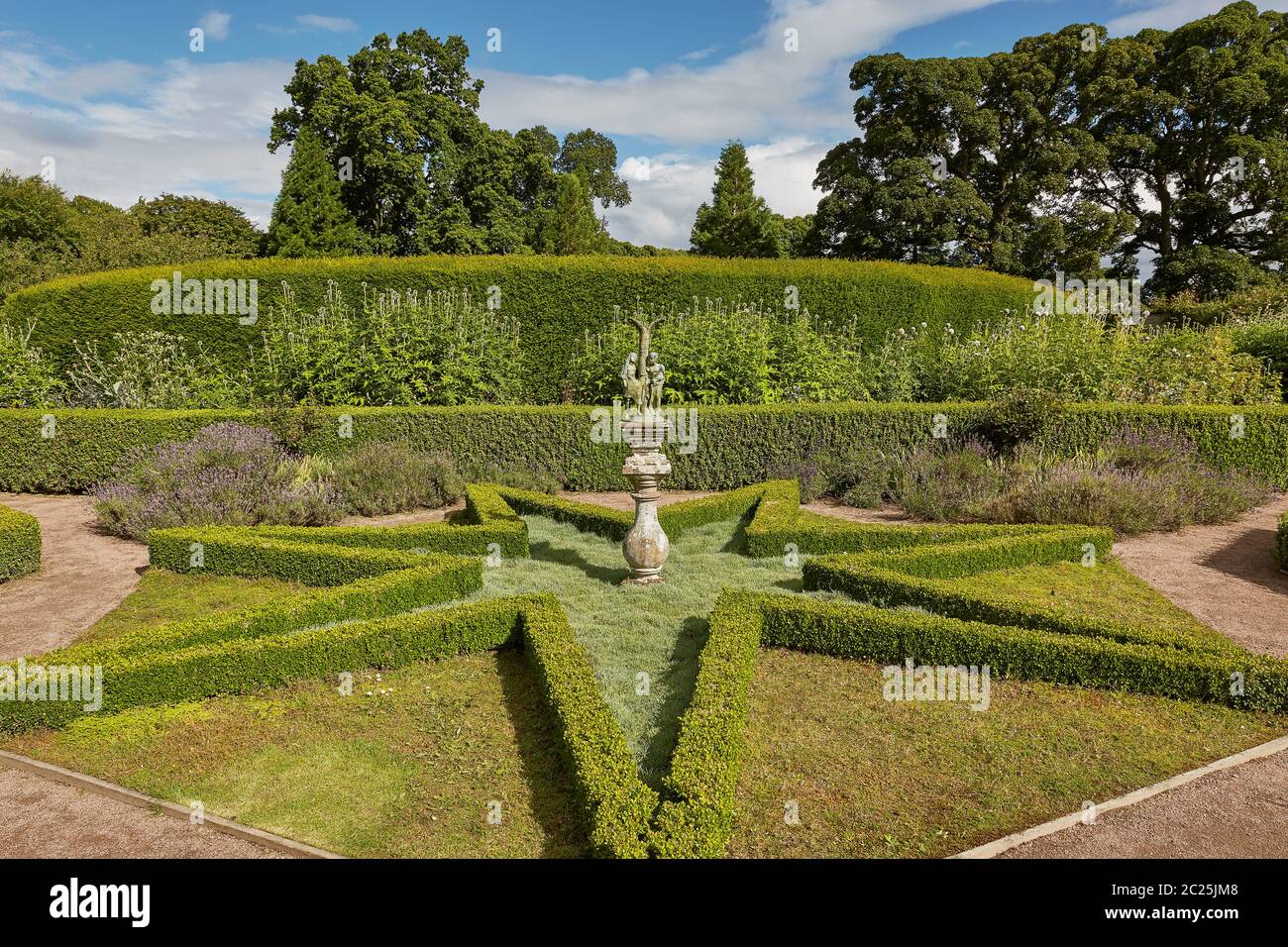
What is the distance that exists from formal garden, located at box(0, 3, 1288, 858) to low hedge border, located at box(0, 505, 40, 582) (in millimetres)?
32

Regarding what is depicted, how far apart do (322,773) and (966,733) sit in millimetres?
3566

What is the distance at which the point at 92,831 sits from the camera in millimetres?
3621

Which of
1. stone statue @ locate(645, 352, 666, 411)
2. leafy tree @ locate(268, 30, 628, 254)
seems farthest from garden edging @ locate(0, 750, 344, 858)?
leafy tree @ locate(268, 30, 628, 254)

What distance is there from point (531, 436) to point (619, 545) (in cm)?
400

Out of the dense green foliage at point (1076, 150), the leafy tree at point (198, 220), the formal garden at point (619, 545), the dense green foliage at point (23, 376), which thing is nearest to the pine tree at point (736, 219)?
the dense green foliage at point (1076, 150)

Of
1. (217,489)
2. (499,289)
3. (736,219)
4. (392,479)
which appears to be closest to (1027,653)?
(392,479)

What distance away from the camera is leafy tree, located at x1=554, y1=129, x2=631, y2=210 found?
5828cm

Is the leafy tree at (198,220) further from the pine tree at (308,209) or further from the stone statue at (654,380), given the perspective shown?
the stone statue at (654,380)

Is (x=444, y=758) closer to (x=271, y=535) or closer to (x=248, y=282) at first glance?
(x=271, y=535)

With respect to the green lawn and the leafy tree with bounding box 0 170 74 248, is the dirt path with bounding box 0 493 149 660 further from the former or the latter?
the leafy tree with bounding box 0 170 74 248

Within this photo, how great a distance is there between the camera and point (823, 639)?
5.64 metres

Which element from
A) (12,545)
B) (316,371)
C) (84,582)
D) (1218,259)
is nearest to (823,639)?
(84,582)

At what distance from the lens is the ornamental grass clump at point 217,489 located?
8.98 meters

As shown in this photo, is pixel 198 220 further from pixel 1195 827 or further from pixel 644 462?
pixel 1195 827
